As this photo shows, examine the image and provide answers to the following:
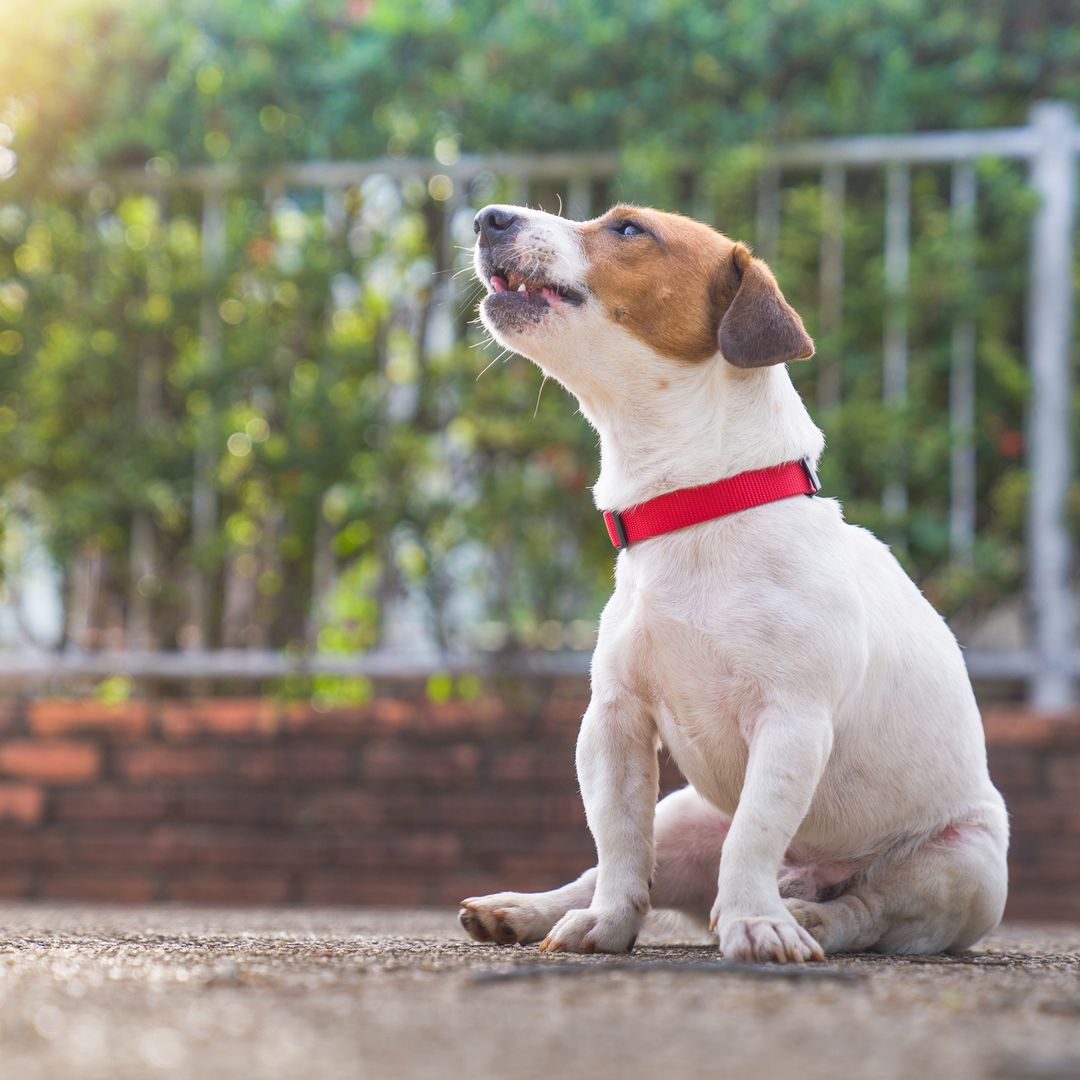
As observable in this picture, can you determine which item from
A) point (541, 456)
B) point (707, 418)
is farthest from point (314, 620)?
point (707, 418)

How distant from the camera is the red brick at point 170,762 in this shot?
504 cm

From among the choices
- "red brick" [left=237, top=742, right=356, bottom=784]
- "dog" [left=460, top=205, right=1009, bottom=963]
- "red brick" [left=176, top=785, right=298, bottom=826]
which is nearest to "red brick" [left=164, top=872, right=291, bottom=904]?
"red brick" [left=176, top=785, right=298, bottom=826]

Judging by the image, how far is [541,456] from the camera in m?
5.18

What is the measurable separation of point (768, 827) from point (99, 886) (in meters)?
3.21

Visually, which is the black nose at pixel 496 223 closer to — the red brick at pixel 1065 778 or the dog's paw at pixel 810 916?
the dog's paw at pixel 810 916

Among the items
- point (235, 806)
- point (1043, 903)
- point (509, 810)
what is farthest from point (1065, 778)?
point (235, 806)

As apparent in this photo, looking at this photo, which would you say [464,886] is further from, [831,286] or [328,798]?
[831,286]

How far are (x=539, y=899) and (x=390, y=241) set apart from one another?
3046mm

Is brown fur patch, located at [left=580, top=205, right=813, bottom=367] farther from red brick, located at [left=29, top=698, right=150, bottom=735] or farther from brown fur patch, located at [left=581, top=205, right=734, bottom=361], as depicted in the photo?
red brick, located at [left=29, top=698, right=150, bottom=735]

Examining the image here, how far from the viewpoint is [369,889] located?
15.9ft

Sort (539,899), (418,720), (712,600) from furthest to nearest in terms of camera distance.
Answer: (418,720), (539,899), (712,600)

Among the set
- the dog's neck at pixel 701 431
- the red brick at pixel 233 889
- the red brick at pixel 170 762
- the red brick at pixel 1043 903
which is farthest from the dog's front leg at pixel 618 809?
the red brick at pixel 170 762

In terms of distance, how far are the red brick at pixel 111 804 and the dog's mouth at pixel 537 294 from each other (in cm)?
269

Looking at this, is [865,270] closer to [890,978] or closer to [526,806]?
[526,806]
